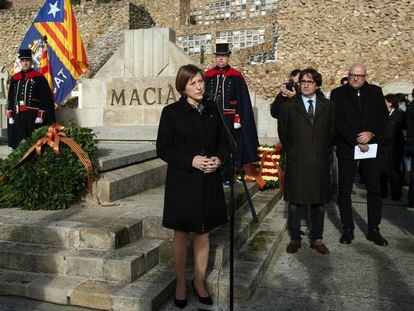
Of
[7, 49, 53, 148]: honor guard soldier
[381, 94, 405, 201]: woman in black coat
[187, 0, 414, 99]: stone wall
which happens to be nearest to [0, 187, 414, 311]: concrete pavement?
[381, 94, 405, 201]: woman in black coat

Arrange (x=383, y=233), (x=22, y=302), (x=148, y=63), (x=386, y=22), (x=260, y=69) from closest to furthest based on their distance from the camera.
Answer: (x=22, y=302)
(x=383, y=233)
(x=148, y=63)
(x=386, y=22)
(x=260, y=69)

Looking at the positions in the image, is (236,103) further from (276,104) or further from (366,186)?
(366,186)

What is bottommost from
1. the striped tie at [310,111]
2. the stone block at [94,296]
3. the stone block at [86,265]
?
the stone block at [94,296]

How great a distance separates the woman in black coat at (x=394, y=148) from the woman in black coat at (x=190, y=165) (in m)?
5.40

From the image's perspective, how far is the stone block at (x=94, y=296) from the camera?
315 centimetres

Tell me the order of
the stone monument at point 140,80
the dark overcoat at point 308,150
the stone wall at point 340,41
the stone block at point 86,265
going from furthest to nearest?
the stone wall at point 340,41 < the stone monument at point 140,80 < the dark overcoat at point 308,150 < the stone block at point 86,265

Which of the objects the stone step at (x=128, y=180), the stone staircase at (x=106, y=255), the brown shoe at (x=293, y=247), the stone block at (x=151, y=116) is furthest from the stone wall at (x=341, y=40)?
the stone staircase at (x=106, y=255)

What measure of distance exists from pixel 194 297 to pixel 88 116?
6.09m

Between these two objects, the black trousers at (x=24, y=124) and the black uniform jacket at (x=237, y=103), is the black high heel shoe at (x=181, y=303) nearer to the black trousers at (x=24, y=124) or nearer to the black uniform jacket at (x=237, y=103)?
the black uniform jacket at (x=237, y=103)

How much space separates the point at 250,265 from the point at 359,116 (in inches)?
80.5

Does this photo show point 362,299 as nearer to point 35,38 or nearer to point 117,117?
point 117,117

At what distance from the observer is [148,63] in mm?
8203

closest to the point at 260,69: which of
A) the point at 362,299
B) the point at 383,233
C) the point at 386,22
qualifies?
the point at 386,22

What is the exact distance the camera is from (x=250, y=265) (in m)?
3.83
